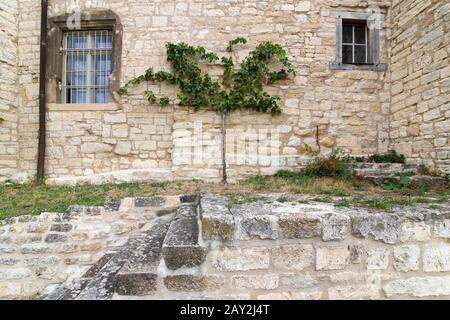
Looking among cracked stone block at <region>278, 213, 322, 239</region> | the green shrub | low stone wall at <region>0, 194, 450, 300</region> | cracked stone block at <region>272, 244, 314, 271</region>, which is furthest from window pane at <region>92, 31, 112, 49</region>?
the green shrub

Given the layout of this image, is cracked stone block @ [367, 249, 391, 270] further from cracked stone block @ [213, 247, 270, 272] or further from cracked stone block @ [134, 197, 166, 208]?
cracked stone block @ [134, 197, 166, 208]

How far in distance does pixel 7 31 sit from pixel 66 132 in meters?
2.20

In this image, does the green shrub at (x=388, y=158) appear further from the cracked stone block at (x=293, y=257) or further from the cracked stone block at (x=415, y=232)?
the cracked stone block at (x=293, y=257)

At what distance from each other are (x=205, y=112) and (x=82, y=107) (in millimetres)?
2365

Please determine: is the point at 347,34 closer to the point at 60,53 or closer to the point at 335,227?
the point at 335,227

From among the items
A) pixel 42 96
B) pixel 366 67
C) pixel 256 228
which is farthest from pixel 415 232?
pixel 42 96

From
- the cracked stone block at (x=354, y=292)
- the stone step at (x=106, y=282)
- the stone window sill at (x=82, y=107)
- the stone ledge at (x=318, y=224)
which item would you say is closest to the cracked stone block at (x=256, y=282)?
the stone ledge at (x=318, y=224)

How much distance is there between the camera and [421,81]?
4926 millimetres

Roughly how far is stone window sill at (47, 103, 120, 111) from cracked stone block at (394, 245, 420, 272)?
16.6 feet

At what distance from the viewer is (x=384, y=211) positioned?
2.39 m

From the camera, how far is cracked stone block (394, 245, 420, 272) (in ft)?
7.16

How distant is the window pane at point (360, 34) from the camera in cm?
595
